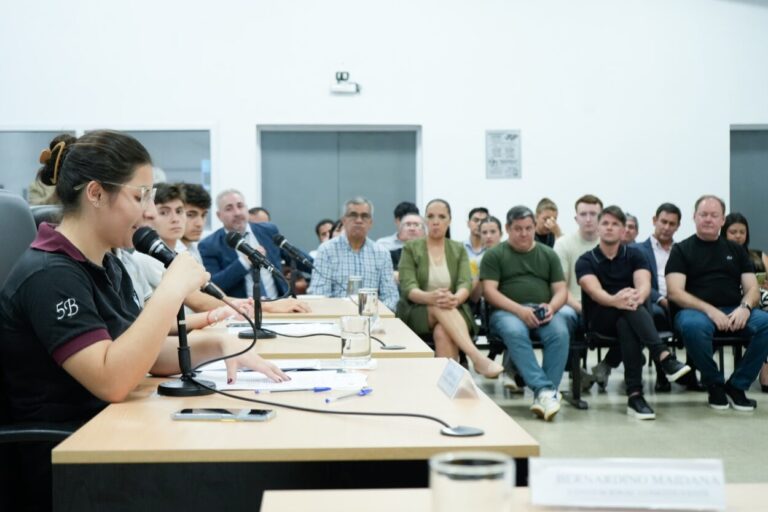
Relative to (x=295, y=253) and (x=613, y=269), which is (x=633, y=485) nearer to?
(x=295, y=253)

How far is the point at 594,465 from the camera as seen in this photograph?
0.91 meters

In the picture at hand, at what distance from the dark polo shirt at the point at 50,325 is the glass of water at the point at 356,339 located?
52 centimetres

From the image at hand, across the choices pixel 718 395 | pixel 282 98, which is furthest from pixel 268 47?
pixel 718 395

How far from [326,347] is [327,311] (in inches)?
44.1

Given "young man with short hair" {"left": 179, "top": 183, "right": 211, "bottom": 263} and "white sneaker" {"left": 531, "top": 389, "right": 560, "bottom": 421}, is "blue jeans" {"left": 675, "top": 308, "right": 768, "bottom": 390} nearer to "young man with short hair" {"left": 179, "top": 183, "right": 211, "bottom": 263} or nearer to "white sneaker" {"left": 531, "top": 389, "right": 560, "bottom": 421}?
"white sneaker" {"left": 531, "top": 389, "right": 560, "bottom": 421}

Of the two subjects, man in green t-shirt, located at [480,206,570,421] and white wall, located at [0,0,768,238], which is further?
white wall, located at [0,0,768,238]

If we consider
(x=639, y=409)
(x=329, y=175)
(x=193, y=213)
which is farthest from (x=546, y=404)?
(x=329, y=175)

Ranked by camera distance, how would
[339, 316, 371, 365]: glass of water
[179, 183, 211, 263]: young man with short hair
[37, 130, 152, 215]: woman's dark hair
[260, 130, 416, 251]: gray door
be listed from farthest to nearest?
[260, 130, 416, 251]: gray door < [179, 183, 211, 263]: young man with short hair < [339, 316, 371, 365]: glass of water < [37, 130, 152, 215]: woman's dark hair

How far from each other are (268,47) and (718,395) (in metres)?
4.69

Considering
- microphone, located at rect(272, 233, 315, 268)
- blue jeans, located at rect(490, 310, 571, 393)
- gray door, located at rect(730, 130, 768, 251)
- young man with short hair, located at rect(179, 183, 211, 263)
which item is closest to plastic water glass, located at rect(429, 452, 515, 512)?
microphone, located at rect(272, 233, 315, 268)

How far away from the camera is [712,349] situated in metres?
4.66

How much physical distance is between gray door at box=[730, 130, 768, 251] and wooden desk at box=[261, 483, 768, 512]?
7534mm

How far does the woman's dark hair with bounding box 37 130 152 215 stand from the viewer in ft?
5.59

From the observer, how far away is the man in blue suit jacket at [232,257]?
4.29 m
